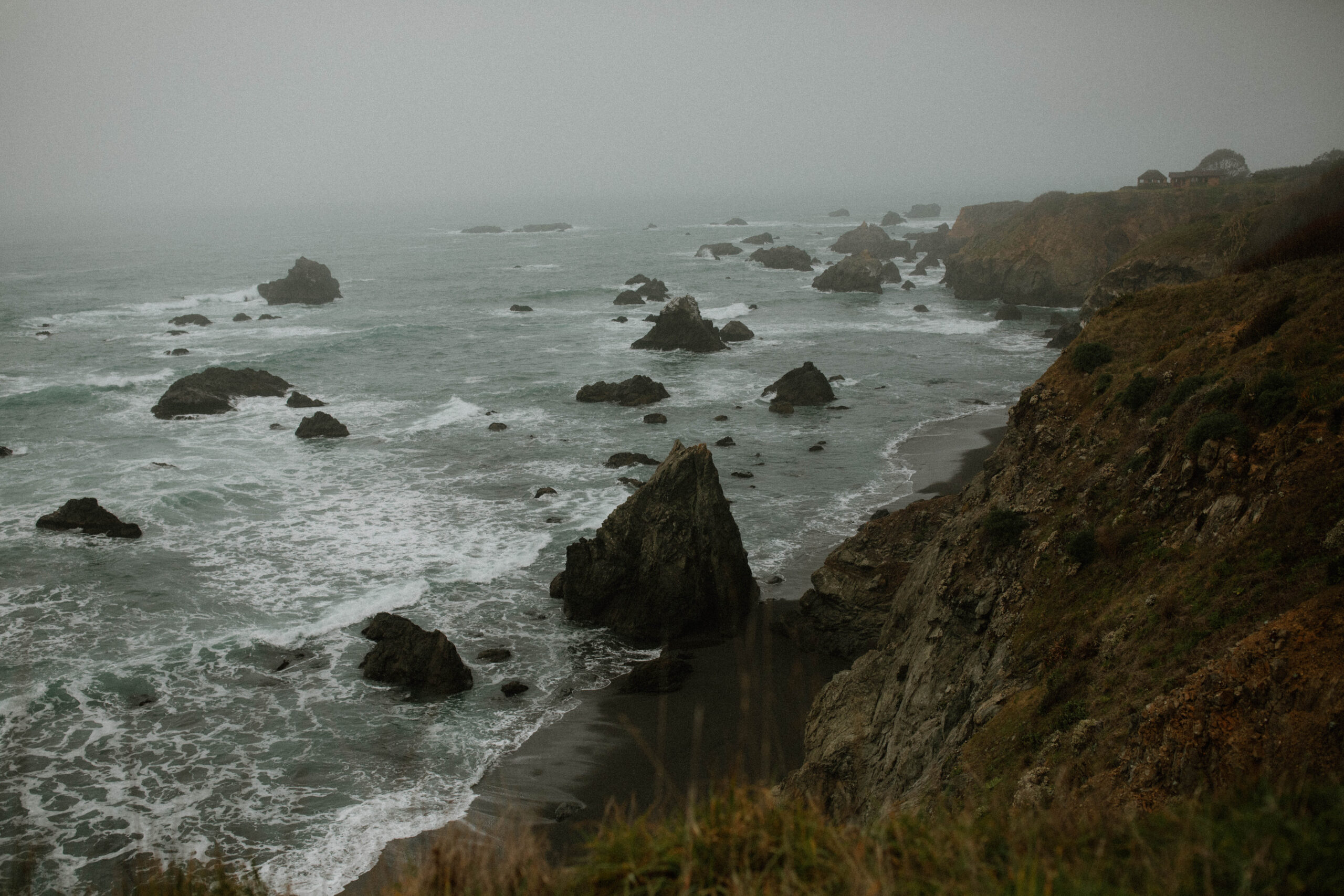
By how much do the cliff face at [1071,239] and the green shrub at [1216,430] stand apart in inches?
2869

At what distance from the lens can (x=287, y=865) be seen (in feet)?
50.7

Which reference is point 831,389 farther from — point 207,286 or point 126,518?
point 207,286

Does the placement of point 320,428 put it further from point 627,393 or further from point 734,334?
point 734,334

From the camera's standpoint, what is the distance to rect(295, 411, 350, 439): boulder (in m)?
43.4

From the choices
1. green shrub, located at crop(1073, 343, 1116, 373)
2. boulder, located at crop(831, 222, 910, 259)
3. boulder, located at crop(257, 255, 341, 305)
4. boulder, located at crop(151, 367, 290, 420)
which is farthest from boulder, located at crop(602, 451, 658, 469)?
Answer: boulder, located at crop(831, 222, 910, 259)

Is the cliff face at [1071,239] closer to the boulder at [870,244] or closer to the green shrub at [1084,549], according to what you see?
the boulder at [870,244]

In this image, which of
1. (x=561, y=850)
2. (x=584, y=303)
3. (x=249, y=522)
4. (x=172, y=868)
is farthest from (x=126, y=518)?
(x=584, y=303)

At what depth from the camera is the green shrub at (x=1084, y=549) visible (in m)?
13.5

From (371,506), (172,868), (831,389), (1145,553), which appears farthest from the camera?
(831,389)

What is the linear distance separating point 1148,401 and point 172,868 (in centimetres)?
1726

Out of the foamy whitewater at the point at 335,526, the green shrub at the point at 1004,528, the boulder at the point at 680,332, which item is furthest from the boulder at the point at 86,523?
the boulder at the point at 680,332

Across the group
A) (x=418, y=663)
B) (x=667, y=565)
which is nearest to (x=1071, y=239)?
(x=667, y=565)

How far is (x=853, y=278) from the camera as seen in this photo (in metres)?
97.2

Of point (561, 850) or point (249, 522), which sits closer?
point (561, 850)
